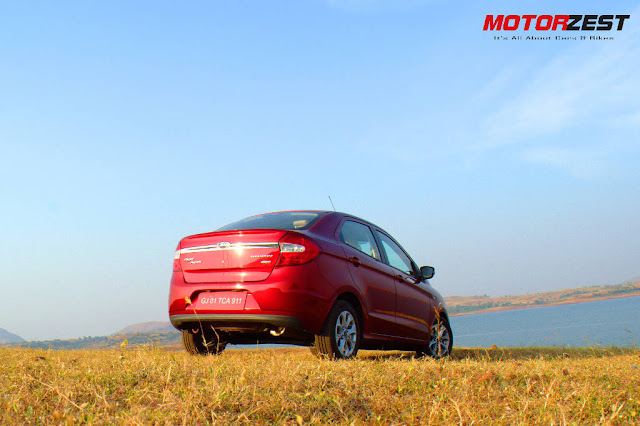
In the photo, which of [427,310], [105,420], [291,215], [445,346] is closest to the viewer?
[105,420]

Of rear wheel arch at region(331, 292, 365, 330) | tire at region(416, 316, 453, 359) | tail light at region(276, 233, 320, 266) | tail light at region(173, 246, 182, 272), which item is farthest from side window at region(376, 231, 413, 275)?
tail light at region(173, 246, 182, 272)

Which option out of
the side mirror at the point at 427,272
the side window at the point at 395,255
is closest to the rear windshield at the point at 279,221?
the side window at the point at 395,255

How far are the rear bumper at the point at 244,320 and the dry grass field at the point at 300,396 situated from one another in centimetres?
79

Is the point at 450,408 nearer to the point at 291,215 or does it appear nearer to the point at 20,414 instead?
the point at 20,414

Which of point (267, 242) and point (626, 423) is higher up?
point (267, 242)

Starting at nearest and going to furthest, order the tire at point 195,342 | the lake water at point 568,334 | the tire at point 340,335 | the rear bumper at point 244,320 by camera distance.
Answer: the rear bumper at point 244,320, the tire at point 340,335, the tire at point 195,342, the lake water at point 568,334

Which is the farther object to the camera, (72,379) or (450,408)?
(72,379)

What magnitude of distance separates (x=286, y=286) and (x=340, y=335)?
93cm

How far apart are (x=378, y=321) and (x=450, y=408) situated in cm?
300

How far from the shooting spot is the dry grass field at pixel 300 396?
9.39 feet

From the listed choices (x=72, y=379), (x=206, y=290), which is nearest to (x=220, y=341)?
(x=206, y=290)

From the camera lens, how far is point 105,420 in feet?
8.77

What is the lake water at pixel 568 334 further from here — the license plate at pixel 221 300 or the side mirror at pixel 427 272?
the license plate at pixel 221 300

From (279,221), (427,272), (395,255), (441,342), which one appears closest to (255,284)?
(279,221)
